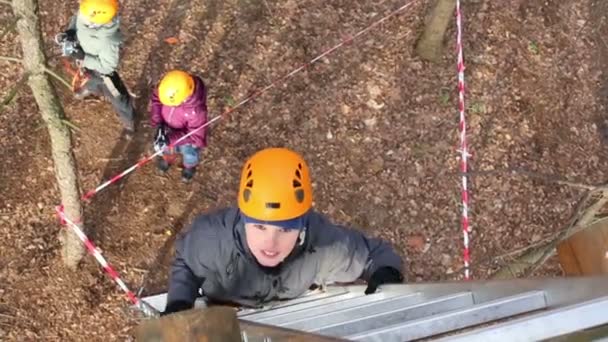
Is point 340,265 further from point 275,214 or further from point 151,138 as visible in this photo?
point 151,138

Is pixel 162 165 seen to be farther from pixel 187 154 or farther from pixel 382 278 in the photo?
pixel 382 278

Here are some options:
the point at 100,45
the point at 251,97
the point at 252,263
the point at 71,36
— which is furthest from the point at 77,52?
the point at 252,263

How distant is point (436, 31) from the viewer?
8.30m

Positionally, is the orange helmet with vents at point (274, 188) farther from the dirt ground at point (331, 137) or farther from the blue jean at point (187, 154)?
the dirt ground at point (331, 137)

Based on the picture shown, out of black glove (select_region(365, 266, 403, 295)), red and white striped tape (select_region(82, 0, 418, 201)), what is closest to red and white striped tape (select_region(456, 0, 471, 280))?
red and white striped tape (select_region(82, 0, 418, 201))

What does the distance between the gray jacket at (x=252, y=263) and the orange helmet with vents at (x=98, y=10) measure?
2.46 meters

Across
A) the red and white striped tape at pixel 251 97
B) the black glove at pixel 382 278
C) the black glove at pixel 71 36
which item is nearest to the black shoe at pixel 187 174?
the red and white striped tape at pixel 251 97

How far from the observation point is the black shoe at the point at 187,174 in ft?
23.1

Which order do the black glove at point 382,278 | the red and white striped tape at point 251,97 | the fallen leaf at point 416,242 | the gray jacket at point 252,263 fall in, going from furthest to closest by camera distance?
the fallen leaf at point 416,242, the red and white striped tape at point 251,97, the black glove at point 382,278, the gray jacket at point 252,263

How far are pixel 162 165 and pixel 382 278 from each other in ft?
10.9

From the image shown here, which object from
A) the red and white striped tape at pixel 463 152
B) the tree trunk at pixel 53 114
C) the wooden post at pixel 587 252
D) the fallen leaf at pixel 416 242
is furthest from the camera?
the fallen leaf at pixel 416 242

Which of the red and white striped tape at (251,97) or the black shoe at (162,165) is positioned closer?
the red and white striped tape at (251,97)

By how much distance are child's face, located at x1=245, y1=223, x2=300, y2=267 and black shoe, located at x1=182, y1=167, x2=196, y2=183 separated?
316 centimetres

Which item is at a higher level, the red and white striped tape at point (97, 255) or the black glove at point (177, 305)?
the red and white striped tape at point (97, 255)
